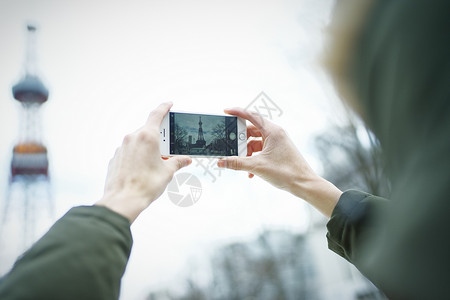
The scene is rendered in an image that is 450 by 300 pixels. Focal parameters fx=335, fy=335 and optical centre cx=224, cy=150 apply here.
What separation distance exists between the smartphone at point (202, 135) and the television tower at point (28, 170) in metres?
0.36

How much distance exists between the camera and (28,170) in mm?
956

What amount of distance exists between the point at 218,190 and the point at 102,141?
0.41 m

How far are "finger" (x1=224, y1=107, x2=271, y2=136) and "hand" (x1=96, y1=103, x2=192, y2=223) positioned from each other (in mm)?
279

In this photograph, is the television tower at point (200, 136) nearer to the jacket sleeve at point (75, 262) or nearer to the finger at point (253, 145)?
the finger at point (253, 145)

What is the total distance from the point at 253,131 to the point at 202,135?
0.18 m

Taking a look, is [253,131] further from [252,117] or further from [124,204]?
[124,204]

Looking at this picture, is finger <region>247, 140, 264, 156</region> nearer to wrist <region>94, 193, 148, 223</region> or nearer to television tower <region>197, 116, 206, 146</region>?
television tower <region>197, 116, 206, 146</region>

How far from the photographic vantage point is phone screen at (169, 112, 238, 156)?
961mm

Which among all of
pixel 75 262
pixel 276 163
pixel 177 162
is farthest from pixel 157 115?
pixel 75 262

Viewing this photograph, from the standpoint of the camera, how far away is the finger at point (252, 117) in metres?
1.02

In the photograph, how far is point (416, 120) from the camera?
1.45 ft

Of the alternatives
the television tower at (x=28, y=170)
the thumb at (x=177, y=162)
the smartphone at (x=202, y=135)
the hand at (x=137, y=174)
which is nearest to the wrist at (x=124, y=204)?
the hand at (x=137, y=174)

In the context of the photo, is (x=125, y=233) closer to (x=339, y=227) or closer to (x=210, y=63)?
(x=339, y=227)

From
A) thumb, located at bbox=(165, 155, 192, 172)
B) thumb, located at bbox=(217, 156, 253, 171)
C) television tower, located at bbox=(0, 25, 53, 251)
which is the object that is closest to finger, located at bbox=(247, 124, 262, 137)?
thumb, located at bbox=(217, 156, 253, 171)
